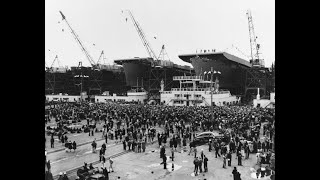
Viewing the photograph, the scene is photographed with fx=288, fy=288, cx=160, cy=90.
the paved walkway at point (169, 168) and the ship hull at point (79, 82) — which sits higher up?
the ship hull at point (79, 82)

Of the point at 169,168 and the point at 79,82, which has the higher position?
the point at 79,82

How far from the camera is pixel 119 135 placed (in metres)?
29.0

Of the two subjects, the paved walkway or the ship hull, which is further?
the ship hull

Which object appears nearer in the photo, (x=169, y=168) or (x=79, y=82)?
(x=169, y=168)

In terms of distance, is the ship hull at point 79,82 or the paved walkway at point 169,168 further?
the ship hull at point 79,82

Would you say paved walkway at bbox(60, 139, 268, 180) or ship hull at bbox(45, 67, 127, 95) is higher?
ship hull at bbox(45, 67, 127, 95)
